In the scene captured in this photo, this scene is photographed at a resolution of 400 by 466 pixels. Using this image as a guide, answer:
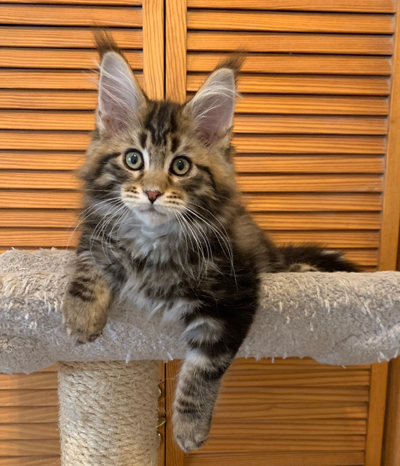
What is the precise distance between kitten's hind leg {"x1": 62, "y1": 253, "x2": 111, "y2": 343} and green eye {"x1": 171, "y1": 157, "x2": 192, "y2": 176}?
12.5 inches

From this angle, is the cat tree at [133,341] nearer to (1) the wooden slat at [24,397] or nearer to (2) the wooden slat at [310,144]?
(1) the wooden slat at [24,397]

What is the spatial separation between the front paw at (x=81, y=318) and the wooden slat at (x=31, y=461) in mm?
1078

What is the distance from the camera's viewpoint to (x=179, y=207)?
888 millimetres

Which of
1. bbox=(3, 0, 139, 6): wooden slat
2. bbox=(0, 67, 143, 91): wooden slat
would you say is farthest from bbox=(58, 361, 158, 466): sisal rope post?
bbox=(3, 0, 139, 6): wooden slat

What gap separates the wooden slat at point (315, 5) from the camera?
1459mm

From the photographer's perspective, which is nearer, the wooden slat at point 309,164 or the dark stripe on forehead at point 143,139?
the dark stripe on forehead at point 143,139

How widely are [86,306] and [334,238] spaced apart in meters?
1.08

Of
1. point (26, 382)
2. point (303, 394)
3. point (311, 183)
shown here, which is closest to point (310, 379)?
point (303, 394)

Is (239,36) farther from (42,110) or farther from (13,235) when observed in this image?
(13,235)

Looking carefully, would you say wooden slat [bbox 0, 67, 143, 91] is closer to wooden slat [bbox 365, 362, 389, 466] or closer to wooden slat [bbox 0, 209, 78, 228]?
wooden slat [bbox 0, 209, 78, 228]

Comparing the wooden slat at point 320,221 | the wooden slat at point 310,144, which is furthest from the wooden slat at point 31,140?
the wooden slat at point 320,221

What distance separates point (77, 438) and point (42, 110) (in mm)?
1108

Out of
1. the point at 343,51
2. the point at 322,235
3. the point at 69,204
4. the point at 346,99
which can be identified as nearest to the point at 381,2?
the point at 343,51

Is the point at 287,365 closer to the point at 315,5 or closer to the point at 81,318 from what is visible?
the point at 81,318
